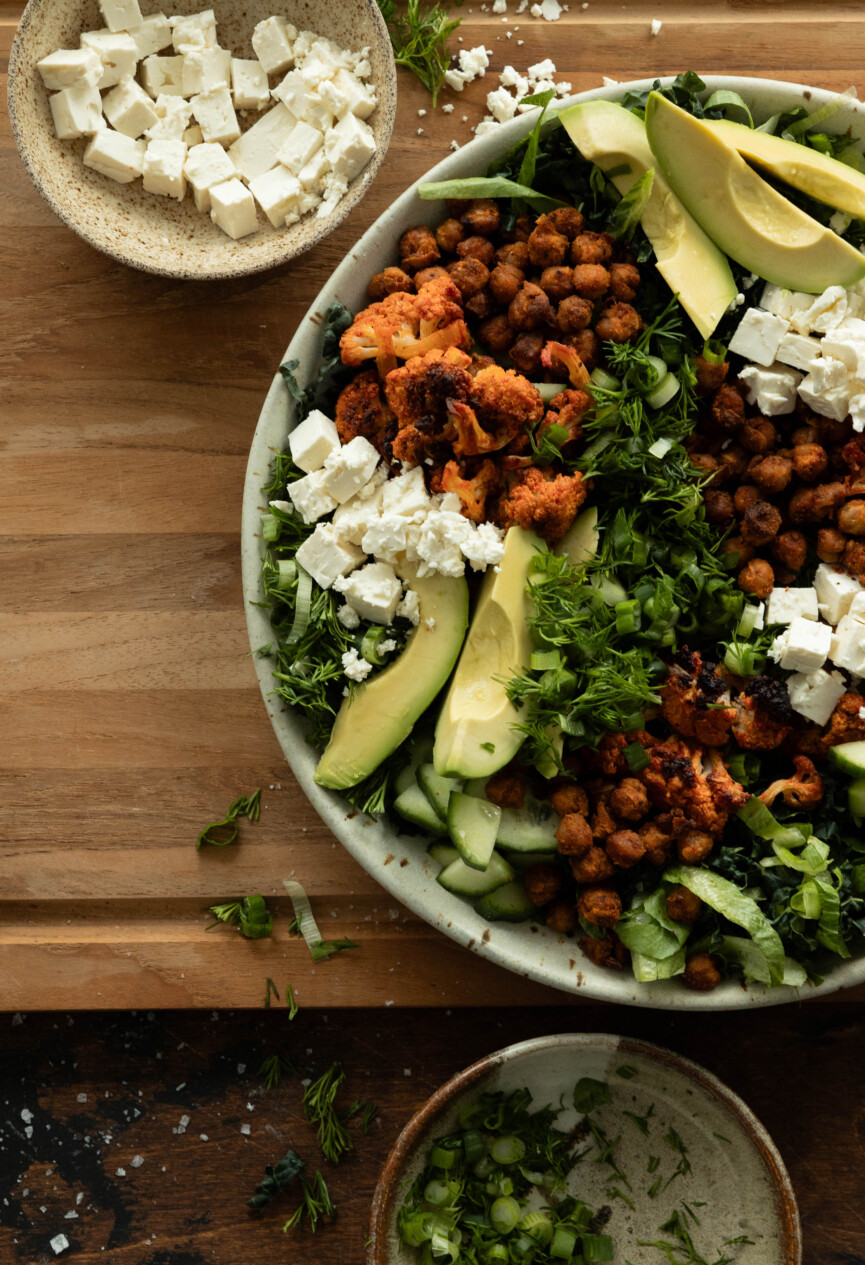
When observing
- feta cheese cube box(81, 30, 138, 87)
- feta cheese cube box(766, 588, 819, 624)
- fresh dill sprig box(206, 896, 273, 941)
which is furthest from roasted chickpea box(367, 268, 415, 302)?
fresh dill sprig box(206, 896, 273, 941)

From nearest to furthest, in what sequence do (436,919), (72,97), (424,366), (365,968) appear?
(424,366) < (436,919) < (72,97) < (365,968)

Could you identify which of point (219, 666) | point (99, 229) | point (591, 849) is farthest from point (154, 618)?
point (591, 849)

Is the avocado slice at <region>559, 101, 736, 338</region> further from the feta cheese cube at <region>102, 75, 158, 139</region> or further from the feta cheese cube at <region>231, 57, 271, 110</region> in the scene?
the feta cheese cube at <region>102, 75, 158, 139</region>

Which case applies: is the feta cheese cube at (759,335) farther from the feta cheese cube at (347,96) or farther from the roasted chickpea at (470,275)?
the feta cheese cube at (347,96)

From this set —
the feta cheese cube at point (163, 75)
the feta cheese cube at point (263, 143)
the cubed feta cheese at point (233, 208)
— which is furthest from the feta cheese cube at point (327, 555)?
the feta cheese cube at point (163, 75)

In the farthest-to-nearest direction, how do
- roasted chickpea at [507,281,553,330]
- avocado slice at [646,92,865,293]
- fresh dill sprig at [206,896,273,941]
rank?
fresh dill sprig at [206,896,273,941] < roasted chickpea at [507,281,553,330] < avocado slice at [646,92,865,293]

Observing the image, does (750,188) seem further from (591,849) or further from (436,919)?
(436,919)
